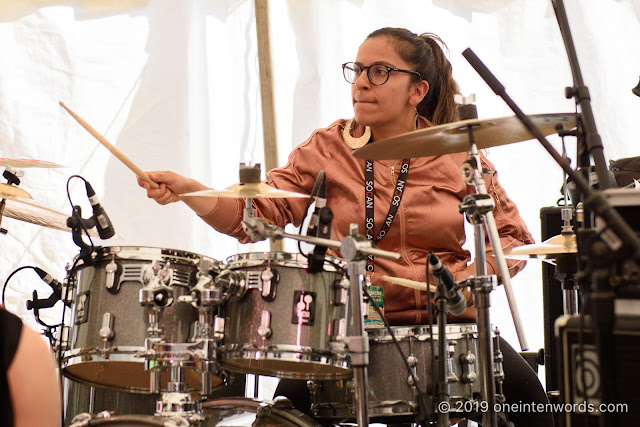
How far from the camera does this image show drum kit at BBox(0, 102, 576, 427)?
181 centimetres

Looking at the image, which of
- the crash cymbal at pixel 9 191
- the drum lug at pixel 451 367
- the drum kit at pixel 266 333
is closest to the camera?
the drum kit at pixel 266 333

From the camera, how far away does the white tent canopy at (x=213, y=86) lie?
3.08 meters

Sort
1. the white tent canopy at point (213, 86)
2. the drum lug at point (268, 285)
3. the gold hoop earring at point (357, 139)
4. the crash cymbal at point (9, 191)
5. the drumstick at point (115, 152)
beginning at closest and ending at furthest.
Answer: the drum lug at point (268, 285) < the drumstick at point (115, 152) < the crash cymbal at point (9, 191) < the gold hoop earring at point (357, 139) < the white tent canopy at point (213, 86)

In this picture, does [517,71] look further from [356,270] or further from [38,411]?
[38,411]

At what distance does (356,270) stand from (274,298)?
0.31 metres

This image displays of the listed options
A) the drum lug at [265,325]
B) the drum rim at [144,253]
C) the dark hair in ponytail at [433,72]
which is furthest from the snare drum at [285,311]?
the dark hair in ponytail at [433,72]

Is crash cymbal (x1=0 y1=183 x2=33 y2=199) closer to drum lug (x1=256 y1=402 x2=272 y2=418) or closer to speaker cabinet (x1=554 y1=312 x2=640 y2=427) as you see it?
drum lug (x1=256 y1=402 x2=272 y2=418)

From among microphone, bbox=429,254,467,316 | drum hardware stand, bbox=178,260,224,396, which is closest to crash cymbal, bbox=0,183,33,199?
drum hardware stand, bbox=178,260,224,396

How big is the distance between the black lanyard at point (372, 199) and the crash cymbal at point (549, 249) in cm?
40

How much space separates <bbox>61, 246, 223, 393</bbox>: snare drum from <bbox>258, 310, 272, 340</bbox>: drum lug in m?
0.14

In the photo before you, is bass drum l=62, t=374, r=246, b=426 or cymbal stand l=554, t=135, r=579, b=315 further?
bass drum l=62, t=374, r=246, b=426

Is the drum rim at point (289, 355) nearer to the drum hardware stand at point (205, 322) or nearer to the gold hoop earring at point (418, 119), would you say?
the drum hardware stand at point (205, 322)

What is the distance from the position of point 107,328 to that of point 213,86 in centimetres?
154

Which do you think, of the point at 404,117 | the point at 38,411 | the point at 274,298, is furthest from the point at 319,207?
the point at 404,117
